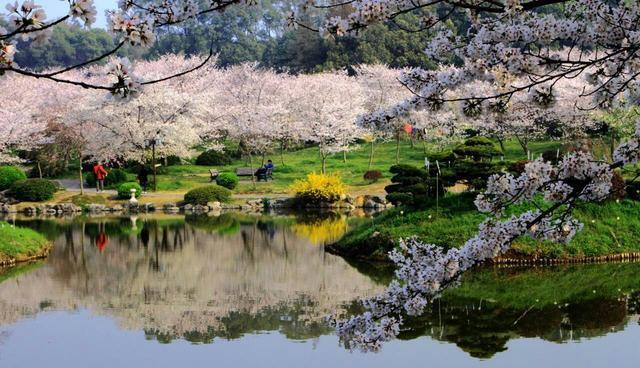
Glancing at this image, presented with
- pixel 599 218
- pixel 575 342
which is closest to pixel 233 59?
pixel 599 218

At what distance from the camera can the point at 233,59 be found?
7350cm

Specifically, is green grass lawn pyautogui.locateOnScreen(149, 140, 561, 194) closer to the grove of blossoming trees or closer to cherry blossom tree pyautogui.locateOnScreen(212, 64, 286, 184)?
cherry blossom tree pyautogui.locateOnScreen(212, 64, 286, 184)

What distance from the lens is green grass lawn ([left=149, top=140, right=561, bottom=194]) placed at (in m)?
36.8

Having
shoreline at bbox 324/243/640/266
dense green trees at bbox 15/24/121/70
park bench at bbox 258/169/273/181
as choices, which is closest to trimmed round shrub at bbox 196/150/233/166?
park bench at bbox 258/169/273/181

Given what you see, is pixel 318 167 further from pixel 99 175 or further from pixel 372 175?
pixel 99 175

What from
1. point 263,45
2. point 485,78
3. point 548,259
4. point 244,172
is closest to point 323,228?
point 548,259

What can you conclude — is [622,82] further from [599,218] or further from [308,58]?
[308,58]

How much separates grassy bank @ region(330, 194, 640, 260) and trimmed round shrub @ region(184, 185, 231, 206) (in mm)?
13357

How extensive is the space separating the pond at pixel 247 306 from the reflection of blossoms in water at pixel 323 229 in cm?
138

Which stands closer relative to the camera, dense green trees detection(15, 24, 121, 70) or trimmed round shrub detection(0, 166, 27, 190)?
trimmed round shrub detection(0, 166, 27, 190)

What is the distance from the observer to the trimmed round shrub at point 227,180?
118ft

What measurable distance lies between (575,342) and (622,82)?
7.26 meters

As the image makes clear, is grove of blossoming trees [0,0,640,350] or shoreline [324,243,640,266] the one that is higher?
grove of blossoming trees [0,0,640,350]

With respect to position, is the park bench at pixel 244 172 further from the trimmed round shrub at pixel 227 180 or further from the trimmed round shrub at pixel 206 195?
the trimmed round shrub at pixel 206 195
